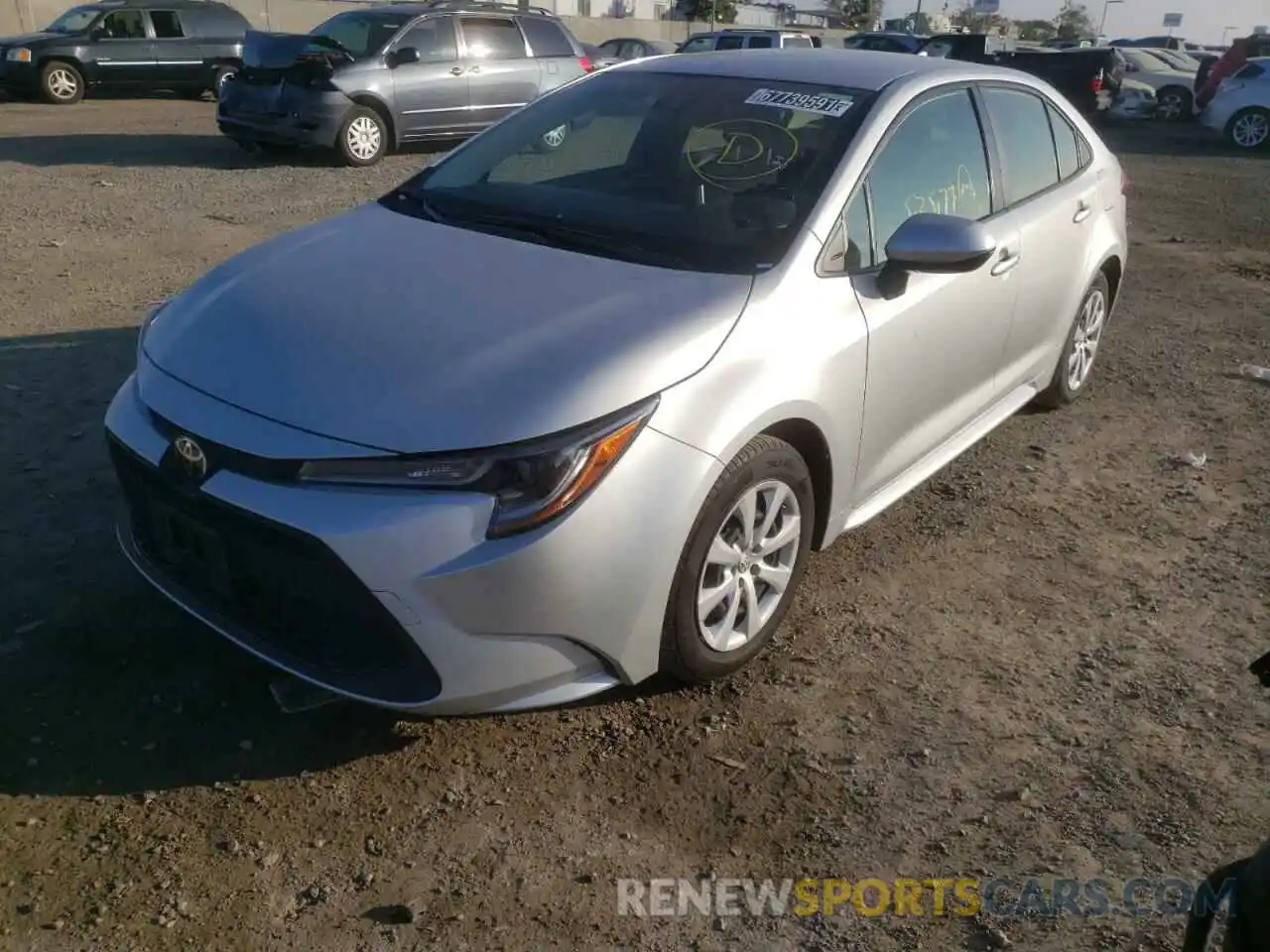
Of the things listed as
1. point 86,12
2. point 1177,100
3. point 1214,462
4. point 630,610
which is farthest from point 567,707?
point 1177,100

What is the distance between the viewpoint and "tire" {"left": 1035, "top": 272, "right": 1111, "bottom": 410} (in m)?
4.99

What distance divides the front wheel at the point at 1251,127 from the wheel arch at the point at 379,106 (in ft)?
43.2

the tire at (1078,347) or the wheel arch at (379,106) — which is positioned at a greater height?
the wheel arch at (379,106)

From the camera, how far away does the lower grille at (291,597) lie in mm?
2445

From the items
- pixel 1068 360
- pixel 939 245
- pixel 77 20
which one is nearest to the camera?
pixel 939 245

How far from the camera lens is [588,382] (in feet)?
8.36

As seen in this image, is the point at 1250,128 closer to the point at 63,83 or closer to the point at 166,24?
the point at 166,24

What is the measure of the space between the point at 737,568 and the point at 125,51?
17.9 m

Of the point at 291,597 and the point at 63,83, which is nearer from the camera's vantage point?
the point at 291,597

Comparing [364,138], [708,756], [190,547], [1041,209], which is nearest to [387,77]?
[364,138]

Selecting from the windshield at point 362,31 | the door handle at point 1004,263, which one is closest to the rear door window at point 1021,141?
the door handle at point 1004,263

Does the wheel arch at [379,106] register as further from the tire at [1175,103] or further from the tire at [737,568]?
the tire at [1175,103]

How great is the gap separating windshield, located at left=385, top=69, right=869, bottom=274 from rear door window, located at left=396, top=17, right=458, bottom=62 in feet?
28.0

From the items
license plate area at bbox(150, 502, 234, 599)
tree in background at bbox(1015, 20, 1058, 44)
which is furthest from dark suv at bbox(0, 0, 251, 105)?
tree in background at bbox(1015, 20, 1058, 44)
